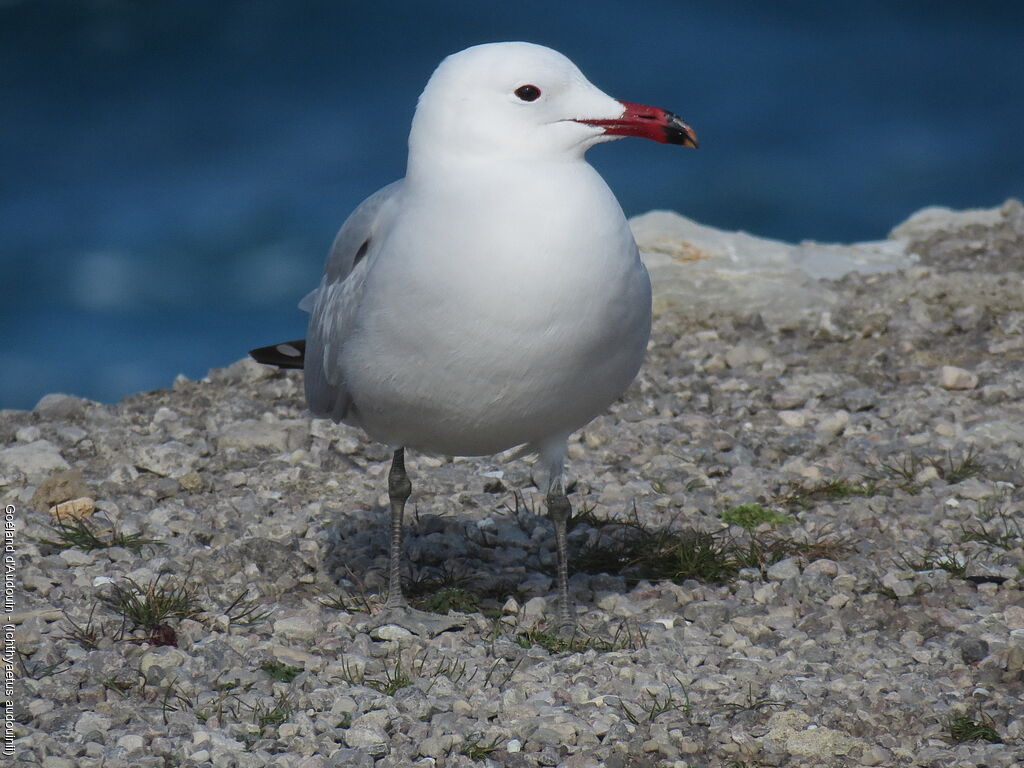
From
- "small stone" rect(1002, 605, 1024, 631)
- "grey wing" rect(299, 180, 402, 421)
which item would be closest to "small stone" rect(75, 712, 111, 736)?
"grey wing" rect(299, 180, 402, 421)

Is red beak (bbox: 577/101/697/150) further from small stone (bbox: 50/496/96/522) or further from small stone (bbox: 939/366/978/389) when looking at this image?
small stone (bbox: 939/366/978/389)

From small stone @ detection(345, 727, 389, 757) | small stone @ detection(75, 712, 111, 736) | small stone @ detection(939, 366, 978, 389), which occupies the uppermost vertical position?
small stone @ detection(939, 366, 978, 389)

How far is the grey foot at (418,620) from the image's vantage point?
503cm

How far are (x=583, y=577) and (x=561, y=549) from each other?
1.35ft

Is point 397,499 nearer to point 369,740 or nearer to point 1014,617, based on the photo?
point 369,740

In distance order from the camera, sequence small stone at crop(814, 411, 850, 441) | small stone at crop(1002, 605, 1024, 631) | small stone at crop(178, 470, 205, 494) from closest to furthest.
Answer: small stone at crop(1002, 605, 1024, 631), small stone at crop(178, 470, 205, 494), small stone at crop(814, 411, 850, 441)

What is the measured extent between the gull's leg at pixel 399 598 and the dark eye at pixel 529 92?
1.66m

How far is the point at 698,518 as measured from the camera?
6156mm

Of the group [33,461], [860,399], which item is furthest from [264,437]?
[860,399]

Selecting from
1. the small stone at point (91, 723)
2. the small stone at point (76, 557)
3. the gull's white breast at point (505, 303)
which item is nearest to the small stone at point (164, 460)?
the small stone at point (76, 557)

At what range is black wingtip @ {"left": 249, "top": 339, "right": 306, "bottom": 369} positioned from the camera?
20.6 ft

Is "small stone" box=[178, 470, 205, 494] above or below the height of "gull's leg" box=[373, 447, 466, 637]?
above

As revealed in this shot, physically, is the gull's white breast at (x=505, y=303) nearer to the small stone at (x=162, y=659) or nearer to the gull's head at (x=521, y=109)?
the gull's head at (x=521, y=109)

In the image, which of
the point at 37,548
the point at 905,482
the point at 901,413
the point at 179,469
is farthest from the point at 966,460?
the point at 37,548
